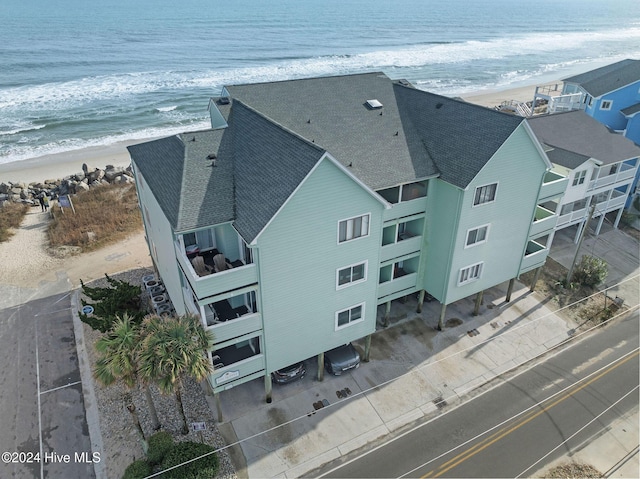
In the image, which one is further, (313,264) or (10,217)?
(10,217)

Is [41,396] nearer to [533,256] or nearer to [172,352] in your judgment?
[172,352]

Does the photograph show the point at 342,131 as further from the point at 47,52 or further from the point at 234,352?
the point at 47,52

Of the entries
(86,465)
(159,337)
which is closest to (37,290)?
(86,465)

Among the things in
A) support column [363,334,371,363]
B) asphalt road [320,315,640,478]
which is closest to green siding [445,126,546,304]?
support column [363,334,371,363]

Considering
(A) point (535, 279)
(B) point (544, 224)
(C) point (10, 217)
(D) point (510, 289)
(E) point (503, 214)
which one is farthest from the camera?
(C) point (10, 217)

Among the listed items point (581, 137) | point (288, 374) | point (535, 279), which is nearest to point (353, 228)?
point (288, 374)

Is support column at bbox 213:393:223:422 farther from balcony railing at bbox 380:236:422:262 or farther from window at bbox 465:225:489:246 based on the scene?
window at bbox 465:225:489:246
